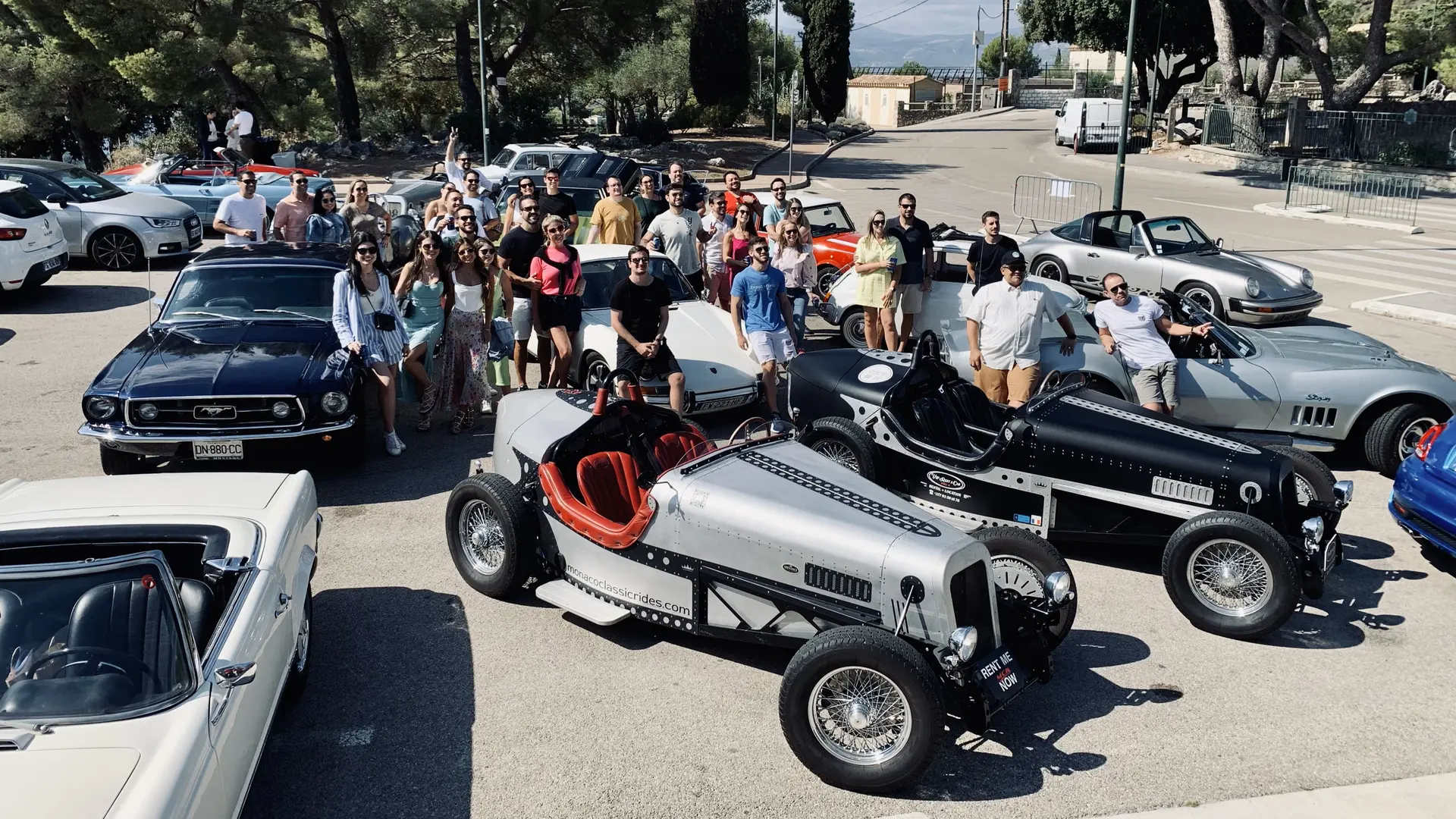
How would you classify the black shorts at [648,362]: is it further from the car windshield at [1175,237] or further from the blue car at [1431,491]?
the car windshield at [1175,237]

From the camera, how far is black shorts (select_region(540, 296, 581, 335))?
33.2 feet

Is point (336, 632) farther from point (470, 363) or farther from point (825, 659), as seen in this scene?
point (470, 363)

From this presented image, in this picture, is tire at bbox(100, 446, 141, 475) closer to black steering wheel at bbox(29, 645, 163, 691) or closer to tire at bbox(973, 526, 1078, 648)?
black steering wheel at bbox(29, 645, 163, 691)

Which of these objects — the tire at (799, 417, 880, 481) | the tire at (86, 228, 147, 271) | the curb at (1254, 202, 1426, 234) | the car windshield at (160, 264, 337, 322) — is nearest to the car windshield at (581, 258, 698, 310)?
the car windshield at (160, 264, 337, 322)

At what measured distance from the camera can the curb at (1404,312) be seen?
1479cm

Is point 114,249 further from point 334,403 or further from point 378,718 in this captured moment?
point 378,718

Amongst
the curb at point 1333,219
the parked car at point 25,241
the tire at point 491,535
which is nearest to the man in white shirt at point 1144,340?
the tire at point 491,535

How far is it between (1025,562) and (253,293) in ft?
22.2

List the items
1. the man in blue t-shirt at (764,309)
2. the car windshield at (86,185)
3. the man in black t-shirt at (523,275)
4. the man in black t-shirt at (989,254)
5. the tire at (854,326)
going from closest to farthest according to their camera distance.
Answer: the man in blue t-shirt at (764,309), the man in black t-shirt at (523,275), the man in black t-shirt at (989,254), the tire at (854,326), the car windshield at (86,185)

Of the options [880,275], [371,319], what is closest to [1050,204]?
[880,275]

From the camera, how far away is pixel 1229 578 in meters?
6.58

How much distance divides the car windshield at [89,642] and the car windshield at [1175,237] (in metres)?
13.4

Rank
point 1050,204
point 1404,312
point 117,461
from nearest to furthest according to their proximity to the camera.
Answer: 1. point 117,461
2. point 1404,312
3. point 1050,204

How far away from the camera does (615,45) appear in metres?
40.2
